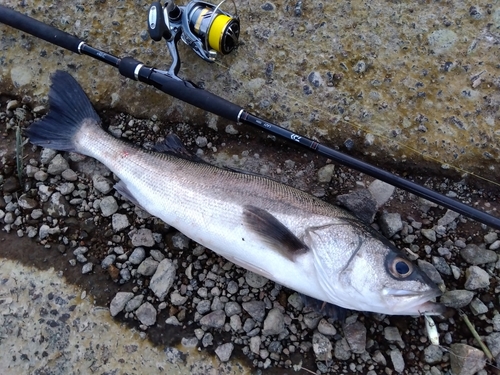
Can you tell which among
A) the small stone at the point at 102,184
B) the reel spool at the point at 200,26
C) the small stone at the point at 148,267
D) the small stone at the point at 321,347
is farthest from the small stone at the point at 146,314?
the reel spool at the point at 200,26

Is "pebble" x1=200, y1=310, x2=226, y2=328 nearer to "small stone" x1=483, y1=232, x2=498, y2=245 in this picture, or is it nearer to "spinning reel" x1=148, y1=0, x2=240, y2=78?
"spinning reel" x1=148, y1=0, x2=240, y2=78

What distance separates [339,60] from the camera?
296cm

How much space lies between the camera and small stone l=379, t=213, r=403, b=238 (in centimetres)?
268

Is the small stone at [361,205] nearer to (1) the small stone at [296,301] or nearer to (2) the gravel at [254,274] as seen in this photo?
(2) the gravel at [254,274]

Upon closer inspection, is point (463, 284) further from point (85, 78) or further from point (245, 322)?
point (85, 78)

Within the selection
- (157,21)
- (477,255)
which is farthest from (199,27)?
(477,255)

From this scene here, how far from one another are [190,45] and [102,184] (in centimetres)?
115

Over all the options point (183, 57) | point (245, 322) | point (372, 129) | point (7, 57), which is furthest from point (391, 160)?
point (7, 57)

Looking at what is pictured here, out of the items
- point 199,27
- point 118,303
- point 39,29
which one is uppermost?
point 199,27

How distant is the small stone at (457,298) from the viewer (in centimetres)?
251

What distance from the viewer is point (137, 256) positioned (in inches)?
108

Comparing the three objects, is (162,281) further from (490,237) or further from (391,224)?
(490,237)

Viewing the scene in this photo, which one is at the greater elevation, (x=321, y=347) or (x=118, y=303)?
(x=321, y=347)

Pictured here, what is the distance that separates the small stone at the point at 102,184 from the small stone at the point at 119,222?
20cm
